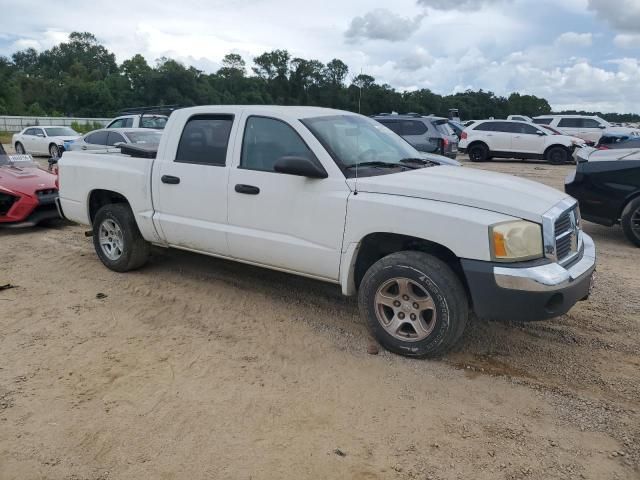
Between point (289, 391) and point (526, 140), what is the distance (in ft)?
63.2

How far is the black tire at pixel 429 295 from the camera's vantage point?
3617mm

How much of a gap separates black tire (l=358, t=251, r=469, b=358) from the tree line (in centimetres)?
2488

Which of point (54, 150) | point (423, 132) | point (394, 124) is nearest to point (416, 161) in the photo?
point (423, 132)

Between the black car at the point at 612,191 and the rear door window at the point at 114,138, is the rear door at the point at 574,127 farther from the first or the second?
the rear door window at the point at 114,138

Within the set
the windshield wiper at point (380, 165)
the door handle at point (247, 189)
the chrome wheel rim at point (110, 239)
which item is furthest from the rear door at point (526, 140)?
the door handle at point (247, 189)

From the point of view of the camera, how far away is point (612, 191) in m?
7.17

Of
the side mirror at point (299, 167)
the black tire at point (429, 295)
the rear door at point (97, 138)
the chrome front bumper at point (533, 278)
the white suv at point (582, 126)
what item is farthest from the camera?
the white suv at point (582, 126)

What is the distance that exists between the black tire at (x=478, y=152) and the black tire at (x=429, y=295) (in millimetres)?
18466

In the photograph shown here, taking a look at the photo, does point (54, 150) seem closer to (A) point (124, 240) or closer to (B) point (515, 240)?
(A) point (124, 240)

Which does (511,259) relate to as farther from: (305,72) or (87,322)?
(305,72)

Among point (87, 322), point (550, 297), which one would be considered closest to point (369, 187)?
point (550, 297)

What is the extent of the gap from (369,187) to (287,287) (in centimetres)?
179

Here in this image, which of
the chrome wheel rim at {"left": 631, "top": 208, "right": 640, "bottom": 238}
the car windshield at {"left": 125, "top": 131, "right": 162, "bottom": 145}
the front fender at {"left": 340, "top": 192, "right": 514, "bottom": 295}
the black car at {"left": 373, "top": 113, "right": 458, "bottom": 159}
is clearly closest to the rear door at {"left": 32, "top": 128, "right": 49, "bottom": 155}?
the car windshield at {"left": 125, "top": 131, "right": 162, "bottom": 145}

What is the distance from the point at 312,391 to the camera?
3.46 m
